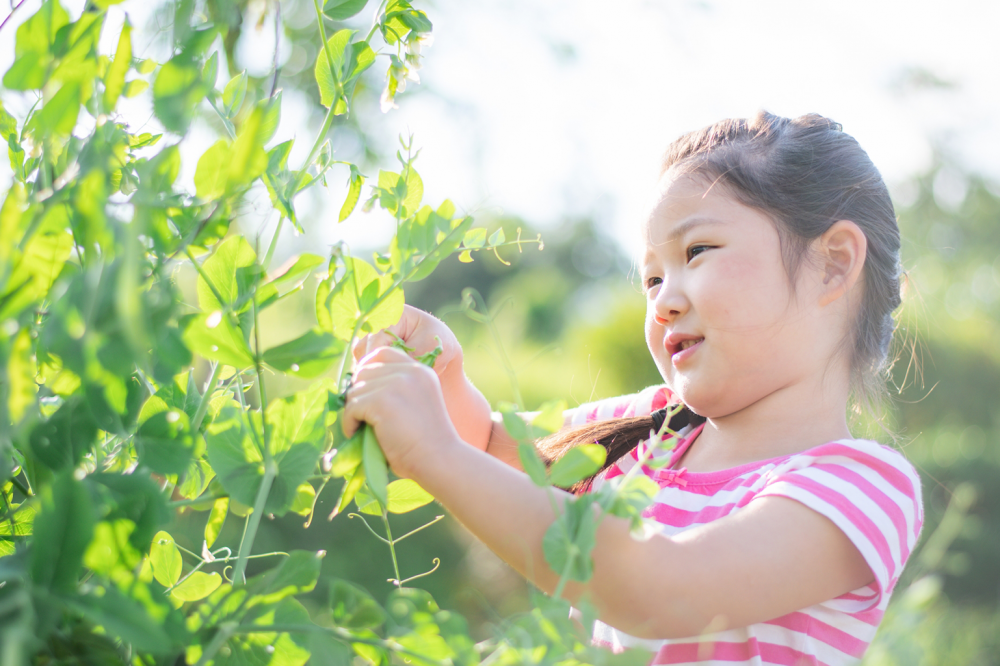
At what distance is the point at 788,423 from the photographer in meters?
0.81

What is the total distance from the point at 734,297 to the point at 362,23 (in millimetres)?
3958

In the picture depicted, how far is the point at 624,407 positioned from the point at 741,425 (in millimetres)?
300

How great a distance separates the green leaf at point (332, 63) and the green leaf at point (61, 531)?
11.1 inches

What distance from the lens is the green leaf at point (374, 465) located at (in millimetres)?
371

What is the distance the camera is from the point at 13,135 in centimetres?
42

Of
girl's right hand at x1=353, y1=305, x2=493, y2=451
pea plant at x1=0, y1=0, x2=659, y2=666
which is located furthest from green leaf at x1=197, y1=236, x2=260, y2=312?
girl's right hand at x1=353, y1=305, x2=493, y2=451

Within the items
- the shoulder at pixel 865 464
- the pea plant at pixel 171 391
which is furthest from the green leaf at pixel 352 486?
the shoulder at pixel 865 464

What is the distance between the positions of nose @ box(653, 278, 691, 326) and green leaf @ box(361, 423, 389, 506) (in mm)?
448

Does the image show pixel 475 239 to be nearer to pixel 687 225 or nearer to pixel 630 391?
pixel 687 225

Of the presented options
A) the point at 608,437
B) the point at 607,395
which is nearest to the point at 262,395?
the point at 608,437

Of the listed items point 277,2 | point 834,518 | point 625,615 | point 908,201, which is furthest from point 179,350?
point 908,201

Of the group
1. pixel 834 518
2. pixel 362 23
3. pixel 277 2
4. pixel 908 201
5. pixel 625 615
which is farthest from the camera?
pixel 908 201

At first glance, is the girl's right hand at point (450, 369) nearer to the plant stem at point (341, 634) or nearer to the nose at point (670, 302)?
the nose at point (670, 302)

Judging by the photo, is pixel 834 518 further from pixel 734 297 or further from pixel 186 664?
pixel 186 664
